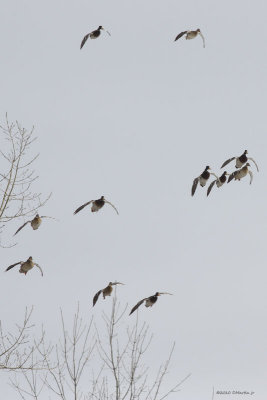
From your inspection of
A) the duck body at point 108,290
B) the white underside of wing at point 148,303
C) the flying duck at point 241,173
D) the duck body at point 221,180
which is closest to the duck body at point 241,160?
the flying duck at point 241,173

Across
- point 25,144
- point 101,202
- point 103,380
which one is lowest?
point 103,380

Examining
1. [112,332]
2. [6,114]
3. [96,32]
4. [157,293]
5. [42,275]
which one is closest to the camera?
[42,275]

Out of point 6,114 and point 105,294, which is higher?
point 6,114

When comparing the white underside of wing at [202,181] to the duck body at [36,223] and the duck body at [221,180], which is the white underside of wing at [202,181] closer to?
the duck body at [221,180]

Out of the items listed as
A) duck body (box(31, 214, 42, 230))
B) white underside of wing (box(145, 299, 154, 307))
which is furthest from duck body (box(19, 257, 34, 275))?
white underside of wing (box(145, 299, 154, 307))

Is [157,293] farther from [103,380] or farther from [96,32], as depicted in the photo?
[96,32]

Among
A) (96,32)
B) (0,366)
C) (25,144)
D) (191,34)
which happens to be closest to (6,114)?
(25,144)

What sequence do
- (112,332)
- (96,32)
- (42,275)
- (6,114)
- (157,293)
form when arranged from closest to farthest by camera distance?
(42,275)
(157,293)
(96,32)
(112,332)
(6,114)

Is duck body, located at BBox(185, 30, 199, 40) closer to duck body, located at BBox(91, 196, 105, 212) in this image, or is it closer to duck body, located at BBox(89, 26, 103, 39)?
duck body, located at BBox(89, 26, 103, 39)

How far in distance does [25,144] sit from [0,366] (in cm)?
418

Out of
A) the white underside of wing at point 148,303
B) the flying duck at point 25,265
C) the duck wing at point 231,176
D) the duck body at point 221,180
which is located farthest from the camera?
the duck wing at point 231,176

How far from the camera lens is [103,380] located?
12.2 m

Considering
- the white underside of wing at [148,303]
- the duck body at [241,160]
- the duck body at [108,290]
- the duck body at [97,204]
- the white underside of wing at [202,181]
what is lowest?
the white underside of wing at [148,303]

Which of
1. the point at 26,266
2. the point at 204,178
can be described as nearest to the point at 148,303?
the point at 26,266
